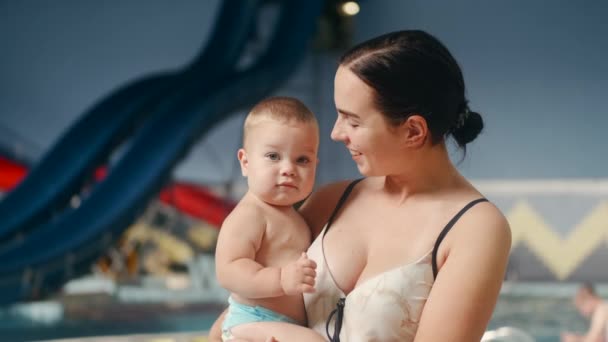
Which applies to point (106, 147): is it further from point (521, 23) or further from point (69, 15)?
point (521, 23)

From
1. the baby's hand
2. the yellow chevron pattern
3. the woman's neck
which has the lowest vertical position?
the yellow chevron pattern

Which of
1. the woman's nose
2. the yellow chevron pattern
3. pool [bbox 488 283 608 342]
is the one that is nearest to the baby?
the woman's nose

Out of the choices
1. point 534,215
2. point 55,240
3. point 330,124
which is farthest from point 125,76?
point 534,215

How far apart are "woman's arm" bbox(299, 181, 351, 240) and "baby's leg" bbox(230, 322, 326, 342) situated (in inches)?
9.9

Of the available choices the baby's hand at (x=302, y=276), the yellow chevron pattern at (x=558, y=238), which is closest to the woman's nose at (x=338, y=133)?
the baby's hand at (x=302, y=276)

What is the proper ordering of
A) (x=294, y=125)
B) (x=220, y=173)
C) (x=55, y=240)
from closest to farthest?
(x=294, y=125) → (x=55, y=240) → (x=220, y=173)

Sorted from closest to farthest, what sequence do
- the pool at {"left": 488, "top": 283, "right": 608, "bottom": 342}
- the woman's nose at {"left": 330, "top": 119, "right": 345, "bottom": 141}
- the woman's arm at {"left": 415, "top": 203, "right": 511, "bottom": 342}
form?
the woman's arm at {"left": 415, "top": 203, "right": 511, "bottom": 342} < the woman's nose at {"left": 330, "top": 119, "right": 345, "bottom": 141} < the pool at {"left": 488, "top": 283, "right": 608, "bottom": 342}

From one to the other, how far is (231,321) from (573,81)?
343 inches

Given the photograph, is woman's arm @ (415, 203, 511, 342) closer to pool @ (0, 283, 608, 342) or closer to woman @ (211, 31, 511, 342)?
woman @ (211, 31, 511, 342)

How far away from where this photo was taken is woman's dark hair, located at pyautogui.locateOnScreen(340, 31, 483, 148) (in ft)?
4.88

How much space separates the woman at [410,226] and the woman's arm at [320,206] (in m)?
0.14

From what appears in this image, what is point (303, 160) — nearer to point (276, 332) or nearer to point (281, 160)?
point (281, 160)

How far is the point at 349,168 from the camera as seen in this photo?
34.2ft

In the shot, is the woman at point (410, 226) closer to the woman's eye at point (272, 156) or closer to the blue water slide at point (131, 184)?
the woman's eye at point (272, 156)
